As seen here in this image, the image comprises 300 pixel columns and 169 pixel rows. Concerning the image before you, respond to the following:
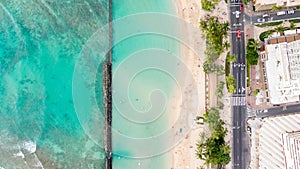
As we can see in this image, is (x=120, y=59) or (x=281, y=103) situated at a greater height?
(x=120, y=59)

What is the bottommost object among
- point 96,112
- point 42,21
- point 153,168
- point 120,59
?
point 153,168

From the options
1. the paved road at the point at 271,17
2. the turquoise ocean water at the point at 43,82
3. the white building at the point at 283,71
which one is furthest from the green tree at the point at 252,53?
the turquoise ocean water at the point at 43,82

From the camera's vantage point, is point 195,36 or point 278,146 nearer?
point 278,146

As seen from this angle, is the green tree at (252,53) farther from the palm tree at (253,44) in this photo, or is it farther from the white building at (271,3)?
the white building at (271,3)

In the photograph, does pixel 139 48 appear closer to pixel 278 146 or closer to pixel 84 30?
pixel 84 30

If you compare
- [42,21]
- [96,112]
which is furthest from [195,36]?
[42,21]

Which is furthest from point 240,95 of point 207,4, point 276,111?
point 207,4
